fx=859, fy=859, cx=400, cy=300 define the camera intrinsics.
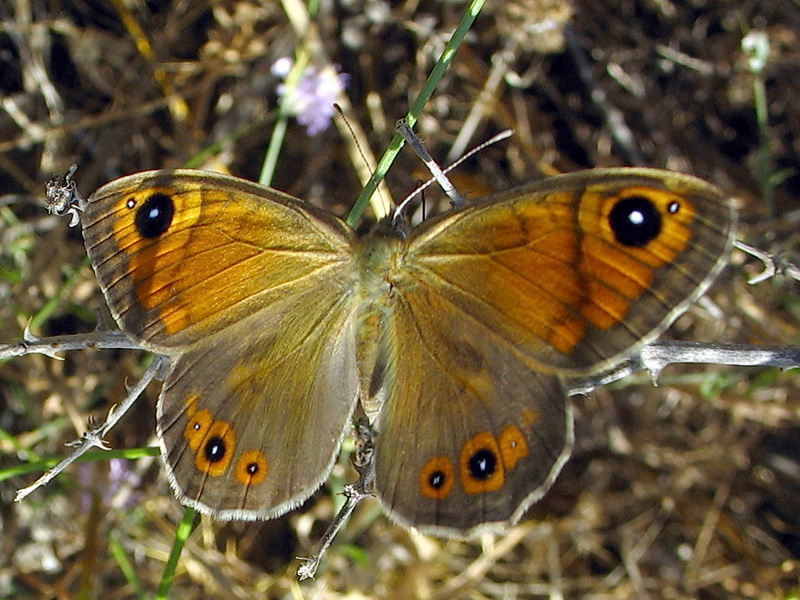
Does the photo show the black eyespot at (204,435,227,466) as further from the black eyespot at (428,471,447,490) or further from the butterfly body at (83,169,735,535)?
the black eyespot at (428,471,447,490)

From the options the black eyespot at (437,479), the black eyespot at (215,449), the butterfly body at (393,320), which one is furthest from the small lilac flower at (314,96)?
the black eyespot at (437,479)

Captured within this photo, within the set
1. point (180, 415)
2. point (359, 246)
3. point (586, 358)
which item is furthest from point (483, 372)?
point (180, 415)

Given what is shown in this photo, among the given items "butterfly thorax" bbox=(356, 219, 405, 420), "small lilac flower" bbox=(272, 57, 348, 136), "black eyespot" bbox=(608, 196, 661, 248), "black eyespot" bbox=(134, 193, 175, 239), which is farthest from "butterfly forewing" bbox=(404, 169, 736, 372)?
"small lilac flower" bbox=(272, 57, 348, 136)

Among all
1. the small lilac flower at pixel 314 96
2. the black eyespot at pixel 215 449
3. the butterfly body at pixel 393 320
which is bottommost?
the black eyespot at pixel 215 449

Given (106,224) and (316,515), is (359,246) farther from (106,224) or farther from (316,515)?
(316,515)

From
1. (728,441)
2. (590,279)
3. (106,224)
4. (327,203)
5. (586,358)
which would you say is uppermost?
(327,203)

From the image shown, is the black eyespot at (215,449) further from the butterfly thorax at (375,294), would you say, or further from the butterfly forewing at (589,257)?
the butterfly forewing at (589,257)

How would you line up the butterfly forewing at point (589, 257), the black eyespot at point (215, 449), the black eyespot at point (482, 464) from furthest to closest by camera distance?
the black eyespot at point (215, 449), the black eyespot at point (482, 464), the butterfly forewing at point (589, 257)
